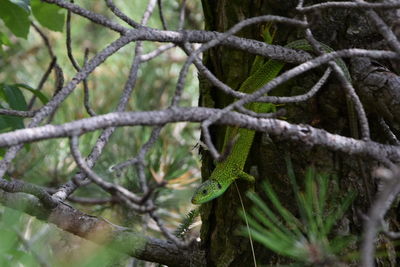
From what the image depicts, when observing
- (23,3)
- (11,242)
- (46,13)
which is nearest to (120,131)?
(46,13)

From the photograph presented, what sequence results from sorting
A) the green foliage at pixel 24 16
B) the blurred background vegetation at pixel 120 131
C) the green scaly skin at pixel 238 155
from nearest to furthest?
the green foliage at pixel 24 16, the green scaly skin at pixel 238 155, the blurred background vegetation at pixel 120 131

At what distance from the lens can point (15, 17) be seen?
1.86 meters

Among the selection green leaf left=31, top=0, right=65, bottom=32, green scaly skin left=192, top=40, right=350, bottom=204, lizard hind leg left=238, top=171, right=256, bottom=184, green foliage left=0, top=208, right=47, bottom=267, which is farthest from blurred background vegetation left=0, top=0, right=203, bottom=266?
green foliage left=0, top=208, right=47, bottom=267

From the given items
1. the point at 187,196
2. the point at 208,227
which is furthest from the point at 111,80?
the point at 208,227

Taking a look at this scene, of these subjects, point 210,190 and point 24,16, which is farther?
point 210,190

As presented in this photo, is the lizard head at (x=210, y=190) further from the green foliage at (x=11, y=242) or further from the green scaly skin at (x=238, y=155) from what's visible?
the green foliage at (x=11, y=242)

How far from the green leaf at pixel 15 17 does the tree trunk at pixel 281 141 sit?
63cm

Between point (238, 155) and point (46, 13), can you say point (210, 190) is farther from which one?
point (46, 13)

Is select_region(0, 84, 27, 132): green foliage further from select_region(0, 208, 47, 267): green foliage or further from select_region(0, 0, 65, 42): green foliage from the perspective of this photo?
select_region(0, 208, 47, 267): green foliage

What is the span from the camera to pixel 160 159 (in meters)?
3.35

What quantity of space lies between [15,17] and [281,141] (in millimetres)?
973

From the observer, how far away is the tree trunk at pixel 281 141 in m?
1.74

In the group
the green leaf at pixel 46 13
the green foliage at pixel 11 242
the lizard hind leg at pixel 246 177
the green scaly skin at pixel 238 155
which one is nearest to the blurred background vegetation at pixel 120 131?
the green leaf at pixel 46 13

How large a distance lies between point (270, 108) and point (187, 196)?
1070 mm
